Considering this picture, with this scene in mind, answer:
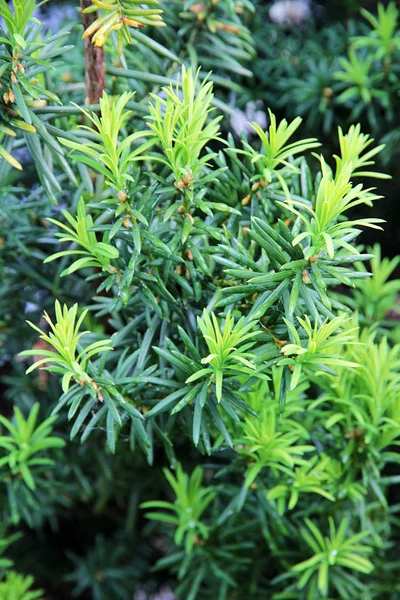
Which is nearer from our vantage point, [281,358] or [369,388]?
[281,358]

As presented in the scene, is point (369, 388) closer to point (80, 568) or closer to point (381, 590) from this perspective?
point (381, 590)

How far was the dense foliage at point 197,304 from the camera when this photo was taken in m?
0.53

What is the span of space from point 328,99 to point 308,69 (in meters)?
0.09

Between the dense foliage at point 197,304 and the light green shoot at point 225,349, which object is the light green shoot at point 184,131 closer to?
the dense foliage at point 197,304

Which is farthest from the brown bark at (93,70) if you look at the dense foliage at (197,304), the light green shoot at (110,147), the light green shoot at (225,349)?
the light green shoot at (225,349)

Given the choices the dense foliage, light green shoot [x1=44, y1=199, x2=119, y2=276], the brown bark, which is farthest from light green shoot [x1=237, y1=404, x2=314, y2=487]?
the brown bark

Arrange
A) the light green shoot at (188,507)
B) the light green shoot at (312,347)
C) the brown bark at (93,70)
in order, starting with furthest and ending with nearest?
the light green shoot at (188,507), the brown bark at (93,70), the light green shoot at (312,347)

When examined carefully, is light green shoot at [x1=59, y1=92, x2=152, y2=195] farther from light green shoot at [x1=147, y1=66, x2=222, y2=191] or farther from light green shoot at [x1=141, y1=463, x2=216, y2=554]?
light green shoot at [x1=141, y1=463, x2=216, y2=554]

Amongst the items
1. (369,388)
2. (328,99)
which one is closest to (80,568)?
(369,388)

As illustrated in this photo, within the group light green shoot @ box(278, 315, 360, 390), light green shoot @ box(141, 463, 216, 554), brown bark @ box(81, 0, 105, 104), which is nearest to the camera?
light green shoot @ box(278, 315, 360, 390)

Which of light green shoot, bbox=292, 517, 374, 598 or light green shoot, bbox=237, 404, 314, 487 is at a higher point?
light green shoot, bbox=237, 404, 314, 487

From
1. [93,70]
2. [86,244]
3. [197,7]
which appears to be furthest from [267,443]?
[197,7]

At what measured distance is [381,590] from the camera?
82 centimetres

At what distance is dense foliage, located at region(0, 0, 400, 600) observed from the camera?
0.53 meters
